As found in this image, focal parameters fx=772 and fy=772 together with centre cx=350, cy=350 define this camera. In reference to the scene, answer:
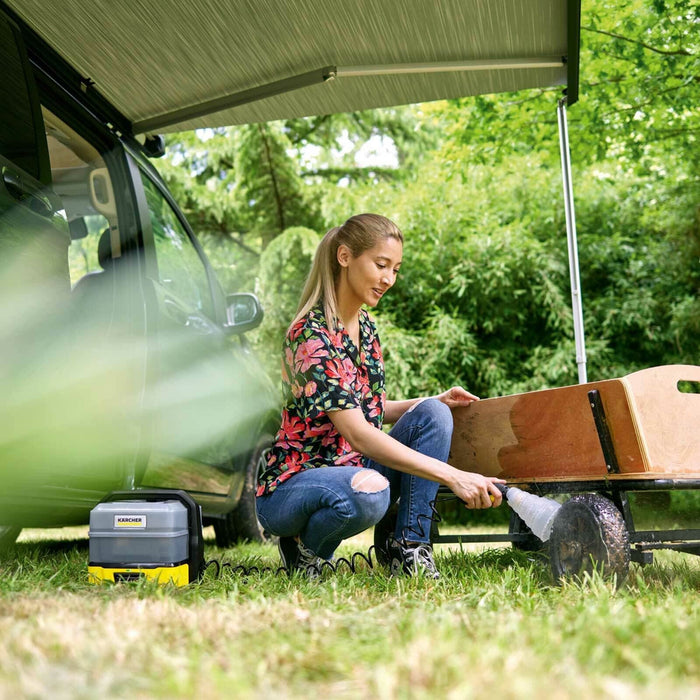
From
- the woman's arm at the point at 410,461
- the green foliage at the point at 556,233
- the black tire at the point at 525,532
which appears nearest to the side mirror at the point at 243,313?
the woman's arm at the point at 410,461

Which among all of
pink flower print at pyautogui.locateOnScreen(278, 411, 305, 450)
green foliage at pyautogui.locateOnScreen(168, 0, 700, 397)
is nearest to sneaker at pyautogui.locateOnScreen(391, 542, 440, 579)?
pink flower print at pyautogui.locateOnScreen(278, 411, 305, 450)

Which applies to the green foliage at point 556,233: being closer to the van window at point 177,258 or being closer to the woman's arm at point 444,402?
the van window at point 177,258

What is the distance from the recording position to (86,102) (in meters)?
2.87

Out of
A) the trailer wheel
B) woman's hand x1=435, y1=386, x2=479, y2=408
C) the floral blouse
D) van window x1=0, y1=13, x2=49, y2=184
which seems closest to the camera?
the trailer wheel

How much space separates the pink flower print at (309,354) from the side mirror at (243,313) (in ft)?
4.49

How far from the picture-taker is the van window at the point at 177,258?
345 cm

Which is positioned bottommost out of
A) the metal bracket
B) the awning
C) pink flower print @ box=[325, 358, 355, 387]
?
the metal bracket

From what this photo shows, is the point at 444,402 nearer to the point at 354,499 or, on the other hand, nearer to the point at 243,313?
the point at 354,499

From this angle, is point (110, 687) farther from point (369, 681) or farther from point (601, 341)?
point (601, 341)

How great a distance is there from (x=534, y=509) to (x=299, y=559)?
773 millimetres

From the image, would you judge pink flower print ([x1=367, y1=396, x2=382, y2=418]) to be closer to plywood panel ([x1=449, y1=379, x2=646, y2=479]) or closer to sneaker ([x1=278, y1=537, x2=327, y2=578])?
plywood panel ([x1=449, y1=379, x2=646, y2=479])

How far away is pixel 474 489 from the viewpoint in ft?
6.91

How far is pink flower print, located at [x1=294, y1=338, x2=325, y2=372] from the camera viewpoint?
2375 millimetres

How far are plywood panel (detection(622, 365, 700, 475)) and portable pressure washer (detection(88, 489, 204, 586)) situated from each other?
1294 mm
